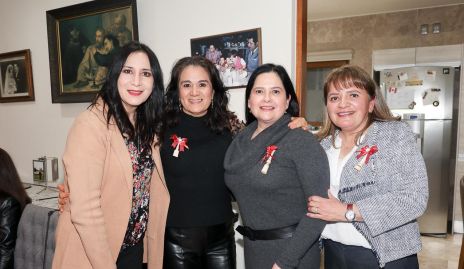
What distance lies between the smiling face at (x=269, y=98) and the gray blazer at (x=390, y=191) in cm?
34

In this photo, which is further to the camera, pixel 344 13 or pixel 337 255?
pixel 344 13

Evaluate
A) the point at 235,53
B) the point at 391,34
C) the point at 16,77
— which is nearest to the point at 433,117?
the point at 391,34

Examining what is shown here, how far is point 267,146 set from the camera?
4.28 ft

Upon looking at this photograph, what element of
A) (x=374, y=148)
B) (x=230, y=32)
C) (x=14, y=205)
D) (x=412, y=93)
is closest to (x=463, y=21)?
(x=412, y=93)

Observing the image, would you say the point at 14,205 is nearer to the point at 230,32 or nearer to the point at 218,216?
the point at 218,216

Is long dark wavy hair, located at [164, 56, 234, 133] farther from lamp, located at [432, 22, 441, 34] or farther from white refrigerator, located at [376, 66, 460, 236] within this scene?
lamp, located at [432, 22, 441, 34]

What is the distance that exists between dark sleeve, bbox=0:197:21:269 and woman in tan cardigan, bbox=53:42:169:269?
84 cm

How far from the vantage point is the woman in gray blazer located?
1.16 metres

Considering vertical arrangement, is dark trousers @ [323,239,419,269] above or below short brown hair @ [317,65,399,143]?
below

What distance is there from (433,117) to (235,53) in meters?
3.00

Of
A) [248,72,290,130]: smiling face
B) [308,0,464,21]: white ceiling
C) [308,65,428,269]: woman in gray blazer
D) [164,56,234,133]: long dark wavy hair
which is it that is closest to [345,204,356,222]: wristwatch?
[308,65,428,269]: woman in gray blazer

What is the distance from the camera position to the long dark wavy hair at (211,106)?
1600 mm

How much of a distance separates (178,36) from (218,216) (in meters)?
1.19

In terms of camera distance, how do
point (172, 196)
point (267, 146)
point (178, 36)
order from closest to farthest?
point (267, 146) < point (172, 196) < point (178, 36)
